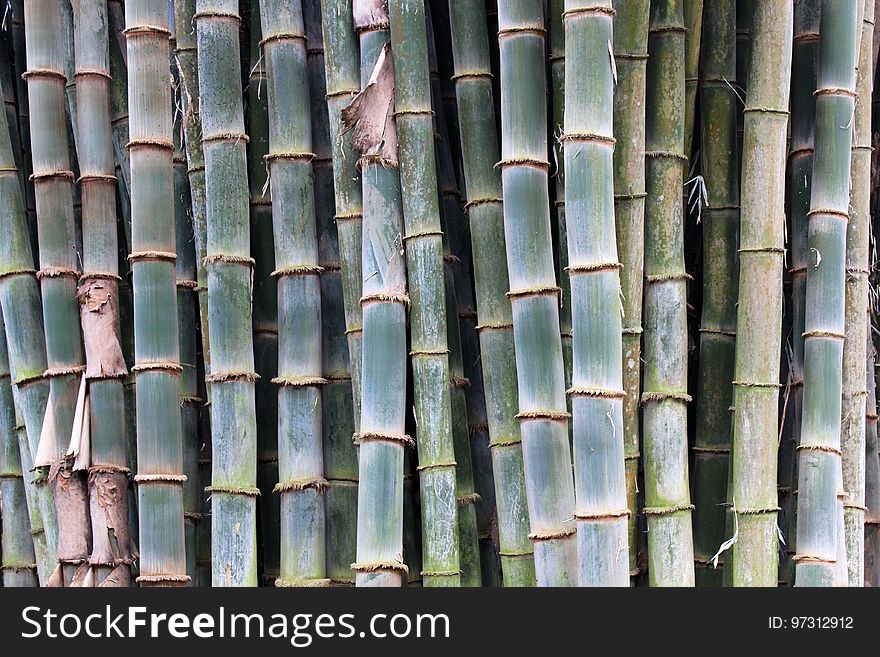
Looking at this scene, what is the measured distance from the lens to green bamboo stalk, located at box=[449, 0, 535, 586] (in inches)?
82.1

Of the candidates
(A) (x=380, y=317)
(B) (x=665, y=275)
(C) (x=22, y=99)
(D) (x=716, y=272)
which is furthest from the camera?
(C) (x=22, y=99)

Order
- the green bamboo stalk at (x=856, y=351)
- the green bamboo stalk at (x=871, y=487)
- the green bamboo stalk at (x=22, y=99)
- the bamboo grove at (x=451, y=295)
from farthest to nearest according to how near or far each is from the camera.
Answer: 1. the green bamboo stalk at (x=22, y=99)
2. the green bamboo stalk at (x=871, y=487)
3. the green bamboo stalk at (x=856, y=351)
4. the bamboo grove at (x=451, y=295)

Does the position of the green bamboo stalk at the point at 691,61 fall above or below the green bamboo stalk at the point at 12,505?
above

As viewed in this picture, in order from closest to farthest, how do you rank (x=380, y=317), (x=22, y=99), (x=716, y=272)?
(x=380, y=317), (x=716, y=272), (x=22, y=99)

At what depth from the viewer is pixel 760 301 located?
2115mm

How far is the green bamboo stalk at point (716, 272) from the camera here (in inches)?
88.1

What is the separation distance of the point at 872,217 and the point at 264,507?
6.04 ft

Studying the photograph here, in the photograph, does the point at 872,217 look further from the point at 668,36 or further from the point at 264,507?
the point at 264,507

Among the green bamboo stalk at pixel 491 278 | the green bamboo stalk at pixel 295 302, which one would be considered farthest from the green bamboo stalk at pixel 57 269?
the green bamboo stalk at pixel 491 278

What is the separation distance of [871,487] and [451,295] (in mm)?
1201

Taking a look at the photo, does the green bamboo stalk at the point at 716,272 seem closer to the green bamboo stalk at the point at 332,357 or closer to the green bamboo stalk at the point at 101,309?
the green bamboo stalk at the point at 332,357

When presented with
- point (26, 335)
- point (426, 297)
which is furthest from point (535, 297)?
point (26, 335)

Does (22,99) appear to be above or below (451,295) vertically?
above

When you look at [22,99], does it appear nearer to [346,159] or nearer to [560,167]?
[346,159]
